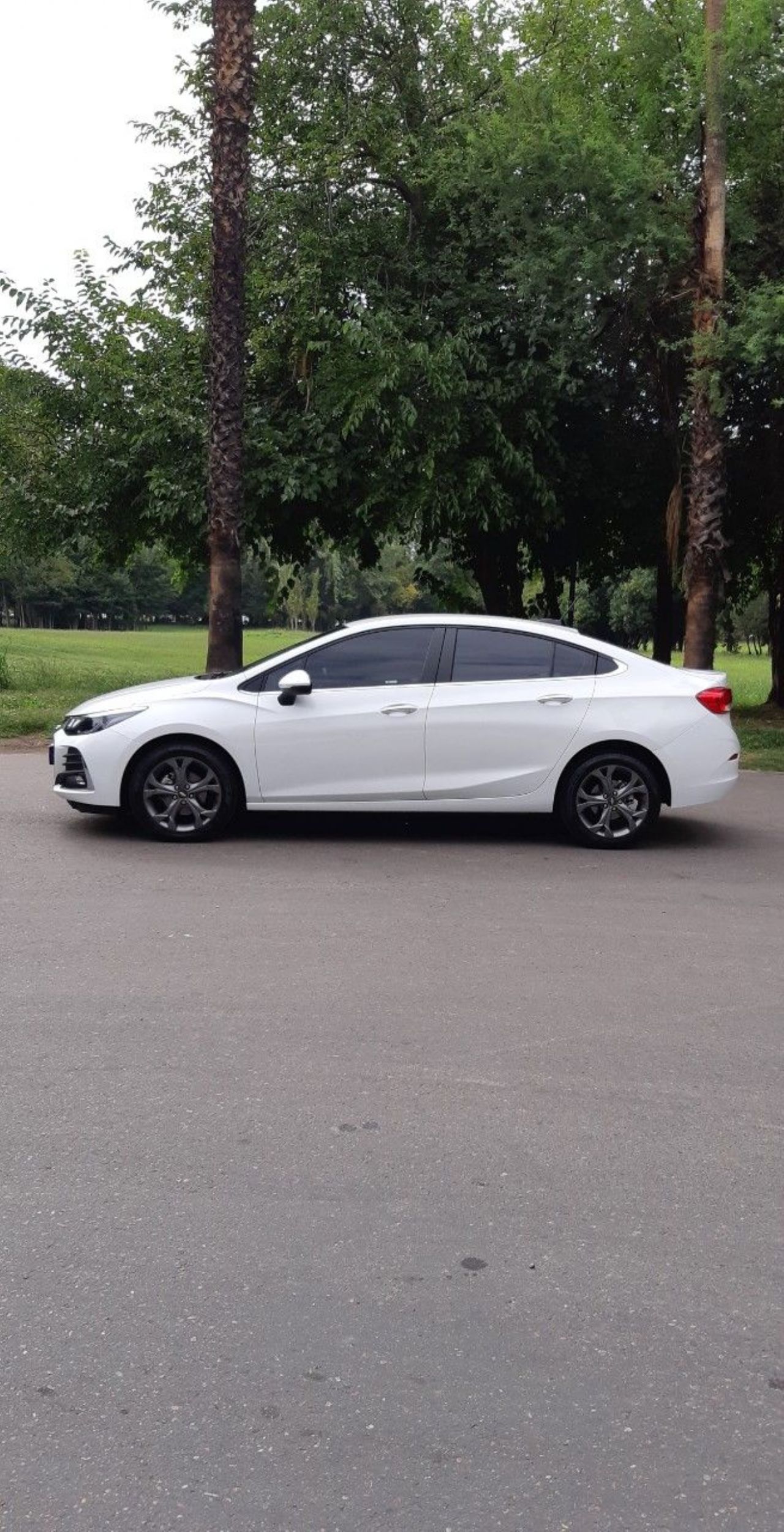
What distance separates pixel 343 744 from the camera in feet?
29.4

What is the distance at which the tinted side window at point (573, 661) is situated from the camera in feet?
30.5

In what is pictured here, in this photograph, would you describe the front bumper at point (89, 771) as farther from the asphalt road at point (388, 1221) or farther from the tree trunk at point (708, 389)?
the tree trunk at point (708, 389)

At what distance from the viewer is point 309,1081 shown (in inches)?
185

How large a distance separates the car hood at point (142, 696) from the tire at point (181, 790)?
11.9 inches

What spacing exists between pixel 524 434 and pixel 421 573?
497 cm

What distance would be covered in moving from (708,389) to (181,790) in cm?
913

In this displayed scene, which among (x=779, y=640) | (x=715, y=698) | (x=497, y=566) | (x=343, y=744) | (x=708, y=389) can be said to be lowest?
(x=343, y=744)

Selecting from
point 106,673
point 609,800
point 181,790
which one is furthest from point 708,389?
point 106,673

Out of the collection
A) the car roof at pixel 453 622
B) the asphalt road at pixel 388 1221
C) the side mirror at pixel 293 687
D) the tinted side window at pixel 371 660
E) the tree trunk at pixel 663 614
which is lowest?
the asphalt road at pixel 388 1221

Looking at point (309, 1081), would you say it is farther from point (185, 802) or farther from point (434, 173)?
point (434, 173)

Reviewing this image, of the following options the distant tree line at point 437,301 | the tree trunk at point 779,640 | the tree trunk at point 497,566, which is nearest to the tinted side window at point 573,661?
the distant tree line at point 437,301

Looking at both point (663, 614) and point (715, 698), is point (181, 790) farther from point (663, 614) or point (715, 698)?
point (663, 614)

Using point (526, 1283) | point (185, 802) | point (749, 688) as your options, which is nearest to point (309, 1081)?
point (526, 1283)

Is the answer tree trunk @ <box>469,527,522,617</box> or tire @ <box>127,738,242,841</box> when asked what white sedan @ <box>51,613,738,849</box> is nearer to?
tire @ <box>127,738,242,841</box>
